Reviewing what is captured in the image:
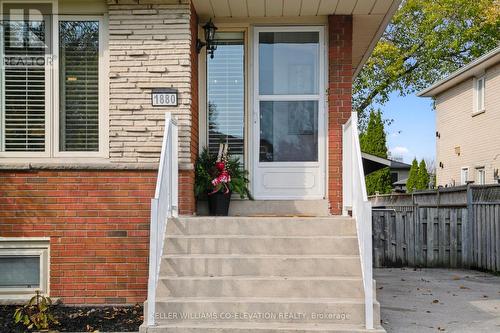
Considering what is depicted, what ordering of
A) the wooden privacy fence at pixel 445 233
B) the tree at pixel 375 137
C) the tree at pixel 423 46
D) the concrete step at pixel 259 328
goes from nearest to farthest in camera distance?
the concrete step at pixel 259 328, the wooden privacy fence at pixel 445 233, the tree at pixel 423 46, the tree at pixel 375 137

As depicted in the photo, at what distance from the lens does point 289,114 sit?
7418 mm

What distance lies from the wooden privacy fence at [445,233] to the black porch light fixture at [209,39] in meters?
5.70

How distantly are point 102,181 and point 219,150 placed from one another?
1.70 metres

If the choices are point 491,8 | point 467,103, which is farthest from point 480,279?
point 491,8

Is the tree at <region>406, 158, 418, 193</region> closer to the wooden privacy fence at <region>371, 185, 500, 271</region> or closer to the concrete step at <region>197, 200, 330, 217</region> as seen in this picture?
the wooden privacy fence at <region>371, 185, 500, 271</region>

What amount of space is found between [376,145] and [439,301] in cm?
1783

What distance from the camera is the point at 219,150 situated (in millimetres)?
7395

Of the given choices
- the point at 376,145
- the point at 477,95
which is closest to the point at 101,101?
the point at 477,95

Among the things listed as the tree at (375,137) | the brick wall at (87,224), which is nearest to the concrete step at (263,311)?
the brick wall at (87,224)

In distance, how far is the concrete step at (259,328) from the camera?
4.74 m

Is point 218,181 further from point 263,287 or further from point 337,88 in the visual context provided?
point 263,287

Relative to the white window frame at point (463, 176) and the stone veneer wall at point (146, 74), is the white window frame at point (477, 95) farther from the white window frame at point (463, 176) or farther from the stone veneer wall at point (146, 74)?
the stone veneer wall at point (146, 74)

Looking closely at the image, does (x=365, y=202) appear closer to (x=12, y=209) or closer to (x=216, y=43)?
(x=216, y=43)

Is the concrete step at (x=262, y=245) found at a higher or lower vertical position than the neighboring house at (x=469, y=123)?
lower
